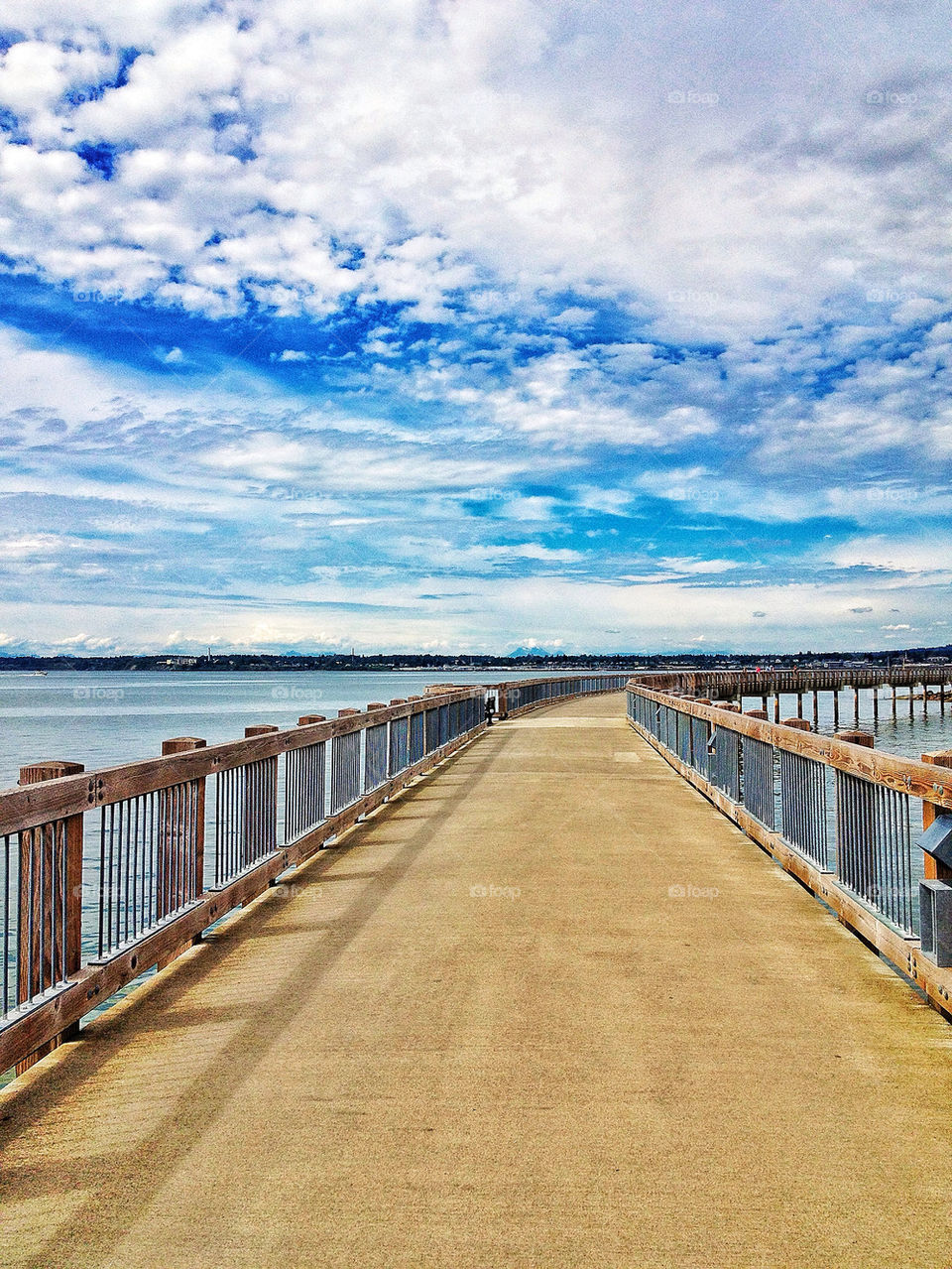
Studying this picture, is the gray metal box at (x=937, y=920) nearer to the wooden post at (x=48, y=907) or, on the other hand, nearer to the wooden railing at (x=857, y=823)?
the wooden railing at (x=857, y=823)

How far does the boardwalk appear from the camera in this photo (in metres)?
3.13

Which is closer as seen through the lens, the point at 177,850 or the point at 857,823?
the point at 177,850

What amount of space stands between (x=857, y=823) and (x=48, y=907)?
16.1 ft

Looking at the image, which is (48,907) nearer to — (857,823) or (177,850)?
(177,850)

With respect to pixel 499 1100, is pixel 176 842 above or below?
above

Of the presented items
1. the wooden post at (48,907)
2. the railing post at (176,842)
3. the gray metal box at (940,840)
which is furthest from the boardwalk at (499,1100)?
the gray metal box at (940,840)

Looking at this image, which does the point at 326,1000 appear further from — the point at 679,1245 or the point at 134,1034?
the point at 679,1245

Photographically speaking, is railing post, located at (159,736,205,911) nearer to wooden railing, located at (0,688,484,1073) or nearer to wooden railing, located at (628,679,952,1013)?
wooden railing, located at (0,688,484,1073)

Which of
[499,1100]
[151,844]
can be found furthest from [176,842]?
[499,1100]

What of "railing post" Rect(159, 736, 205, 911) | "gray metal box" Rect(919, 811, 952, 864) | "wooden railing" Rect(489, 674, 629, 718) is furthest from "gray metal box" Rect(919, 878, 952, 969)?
"wooden railing" Rect(489, 674, 629, 718)

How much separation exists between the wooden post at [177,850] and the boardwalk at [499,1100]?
448mm

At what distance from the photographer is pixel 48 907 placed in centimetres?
470

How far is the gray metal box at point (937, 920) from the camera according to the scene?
15.7 feet

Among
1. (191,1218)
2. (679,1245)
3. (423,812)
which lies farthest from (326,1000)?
(423,812)
